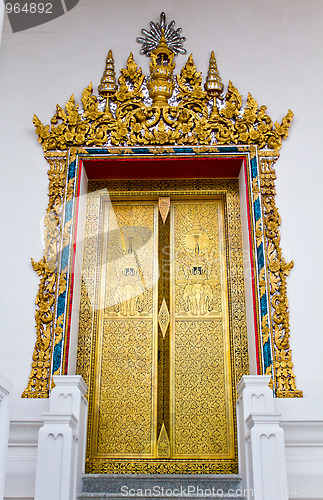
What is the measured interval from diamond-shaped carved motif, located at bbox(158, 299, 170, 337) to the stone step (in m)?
1.11

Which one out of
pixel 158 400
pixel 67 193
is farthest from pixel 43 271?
pixel 158 400

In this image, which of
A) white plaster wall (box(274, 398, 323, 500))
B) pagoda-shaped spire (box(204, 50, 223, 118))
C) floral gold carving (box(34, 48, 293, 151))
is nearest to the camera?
white plaster wall (box(274, 398, 323, 500))

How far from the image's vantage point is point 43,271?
4.68 meters

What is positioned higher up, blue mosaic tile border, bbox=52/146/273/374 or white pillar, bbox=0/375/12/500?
blue mosaic tile border, bbox=52/146/273/374

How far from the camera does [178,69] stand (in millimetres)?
5277

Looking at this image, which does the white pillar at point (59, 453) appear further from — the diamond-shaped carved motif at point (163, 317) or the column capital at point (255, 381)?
the column capital at point (255, 381)

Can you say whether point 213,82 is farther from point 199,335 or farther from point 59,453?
point 59,453

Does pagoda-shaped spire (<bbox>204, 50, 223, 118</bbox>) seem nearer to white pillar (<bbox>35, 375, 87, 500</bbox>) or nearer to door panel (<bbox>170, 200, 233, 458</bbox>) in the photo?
door panel (<bbox>170, 200, 233, 458</bbox>)

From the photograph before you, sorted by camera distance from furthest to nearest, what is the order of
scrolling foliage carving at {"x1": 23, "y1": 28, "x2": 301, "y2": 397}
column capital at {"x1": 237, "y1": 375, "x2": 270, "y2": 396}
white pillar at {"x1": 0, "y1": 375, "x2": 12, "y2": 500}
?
scrolling foliage carving at {"x1": 23, "y1": 28, "x2": 301, "y2": 397} < column capital at {"x1": 237, "y1": 375, "x2": 270, "y2": 396} < white pillar at {"x1": 0, "y1": 375, "x2": 12, "y2": 500}

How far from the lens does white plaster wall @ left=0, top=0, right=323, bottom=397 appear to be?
15.1ft

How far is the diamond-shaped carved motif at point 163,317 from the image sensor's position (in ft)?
16.1

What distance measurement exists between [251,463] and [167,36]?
3553 mm

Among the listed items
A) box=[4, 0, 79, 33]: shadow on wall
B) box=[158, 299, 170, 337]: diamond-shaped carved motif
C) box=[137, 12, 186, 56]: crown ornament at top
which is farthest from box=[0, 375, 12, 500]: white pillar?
box=[4, 0, 79, 33]: shadow on wall

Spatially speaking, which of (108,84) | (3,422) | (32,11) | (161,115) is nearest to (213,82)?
(161,115)
